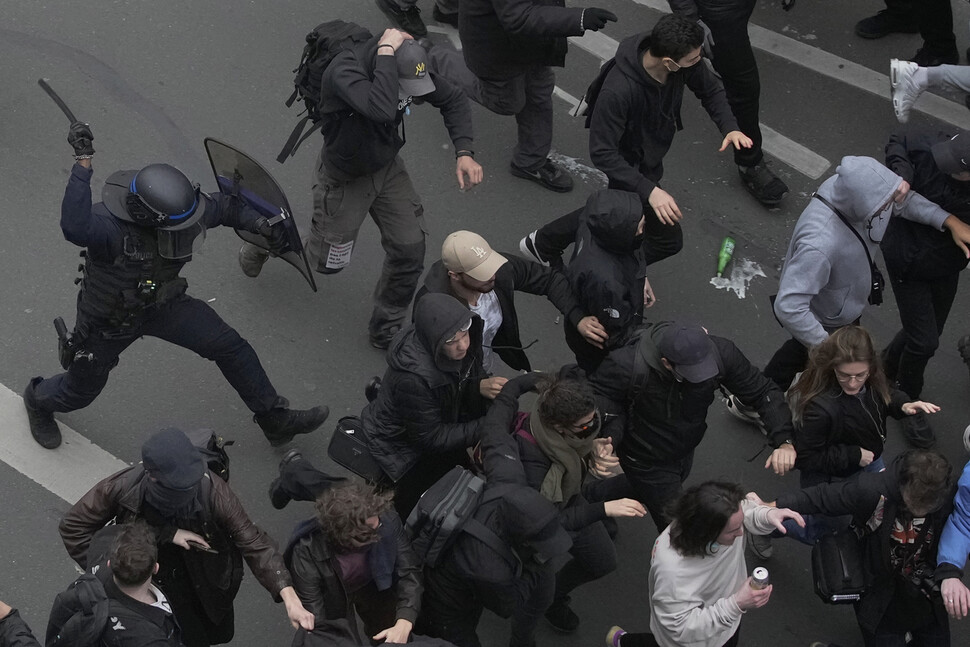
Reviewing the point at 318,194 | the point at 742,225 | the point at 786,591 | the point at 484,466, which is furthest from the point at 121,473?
the point at 742,225

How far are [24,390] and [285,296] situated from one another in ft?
5.22

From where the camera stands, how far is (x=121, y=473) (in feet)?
14.4

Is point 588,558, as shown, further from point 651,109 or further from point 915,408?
point 651,109

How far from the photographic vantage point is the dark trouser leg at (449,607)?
→ 14.8ft

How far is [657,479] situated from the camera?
5.10 metres

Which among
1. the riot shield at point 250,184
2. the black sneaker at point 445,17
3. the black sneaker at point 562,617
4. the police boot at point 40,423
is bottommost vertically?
the black sneaker at point 562,617

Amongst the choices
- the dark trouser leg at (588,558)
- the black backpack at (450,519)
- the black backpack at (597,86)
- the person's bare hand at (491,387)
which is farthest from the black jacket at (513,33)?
the black backpack at (450,519)

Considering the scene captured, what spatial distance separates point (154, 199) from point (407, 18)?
13.3 ft

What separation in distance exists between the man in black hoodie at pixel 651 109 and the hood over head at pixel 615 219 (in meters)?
0.75

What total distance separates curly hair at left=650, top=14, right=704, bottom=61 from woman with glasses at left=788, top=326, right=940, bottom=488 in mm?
1797

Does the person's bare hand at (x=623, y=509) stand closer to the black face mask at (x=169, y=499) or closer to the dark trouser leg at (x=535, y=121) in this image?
the black face mask at (x=169, y=499)

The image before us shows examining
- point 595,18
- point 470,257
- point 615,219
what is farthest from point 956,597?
point 595,18

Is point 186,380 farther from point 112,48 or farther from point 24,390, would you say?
point 112,48

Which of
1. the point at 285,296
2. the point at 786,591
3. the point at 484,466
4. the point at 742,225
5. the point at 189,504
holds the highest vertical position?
the point at 189,504
